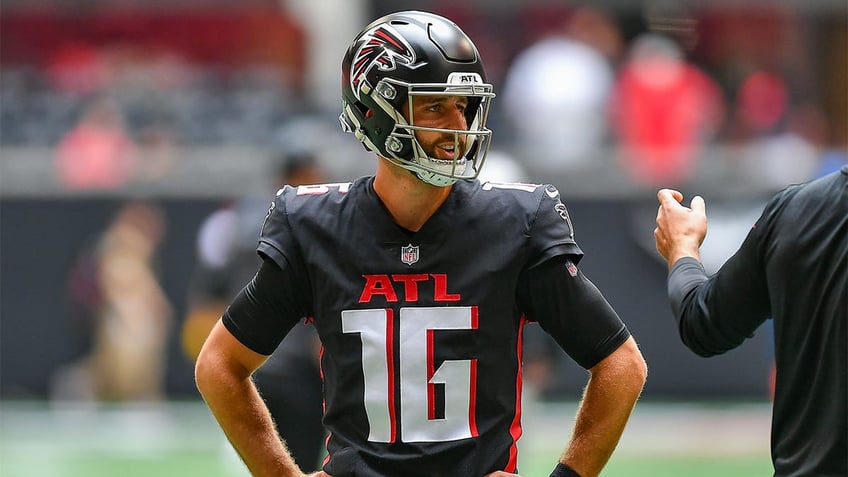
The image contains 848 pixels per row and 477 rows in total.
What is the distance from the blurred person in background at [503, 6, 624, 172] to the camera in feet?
51.2

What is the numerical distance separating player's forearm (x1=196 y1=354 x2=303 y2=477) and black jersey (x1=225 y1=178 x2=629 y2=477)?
10.5 inches

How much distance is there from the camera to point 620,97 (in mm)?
15820

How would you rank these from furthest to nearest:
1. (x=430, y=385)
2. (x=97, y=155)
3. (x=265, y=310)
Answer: (x=97, y=155) → (x=265, y=310) → (x=430, y=385)

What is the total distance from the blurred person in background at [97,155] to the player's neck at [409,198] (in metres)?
11.8

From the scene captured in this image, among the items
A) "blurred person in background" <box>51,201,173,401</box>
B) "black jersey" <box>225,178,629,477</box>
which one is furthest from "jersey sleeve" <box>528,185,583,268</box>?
"blurred person in background" <box>51,201,173,401</box>

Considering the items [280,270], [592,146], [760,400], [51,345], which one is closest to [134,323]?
[51,345]

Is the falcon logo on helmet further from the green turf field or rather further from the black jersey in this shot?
the green turf field

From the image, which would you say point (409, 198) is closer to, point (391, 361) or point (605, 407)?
point (391, 361)

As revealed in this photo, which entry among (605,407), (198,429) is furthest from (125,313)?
(605,407)

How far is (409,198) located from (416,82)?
0.37 metres

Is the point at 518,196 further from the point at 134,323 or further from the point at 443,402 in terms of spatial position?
the point at 134,323

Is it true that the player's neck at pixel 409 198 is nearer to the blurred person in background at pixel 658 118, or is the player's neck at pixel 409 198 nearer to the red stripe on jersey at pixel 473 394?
the red stripe on jersey at pixel 473 394

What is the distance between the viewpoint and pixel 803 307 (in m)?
4.00

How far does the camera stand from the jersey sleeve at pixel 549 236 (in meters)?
4.34
